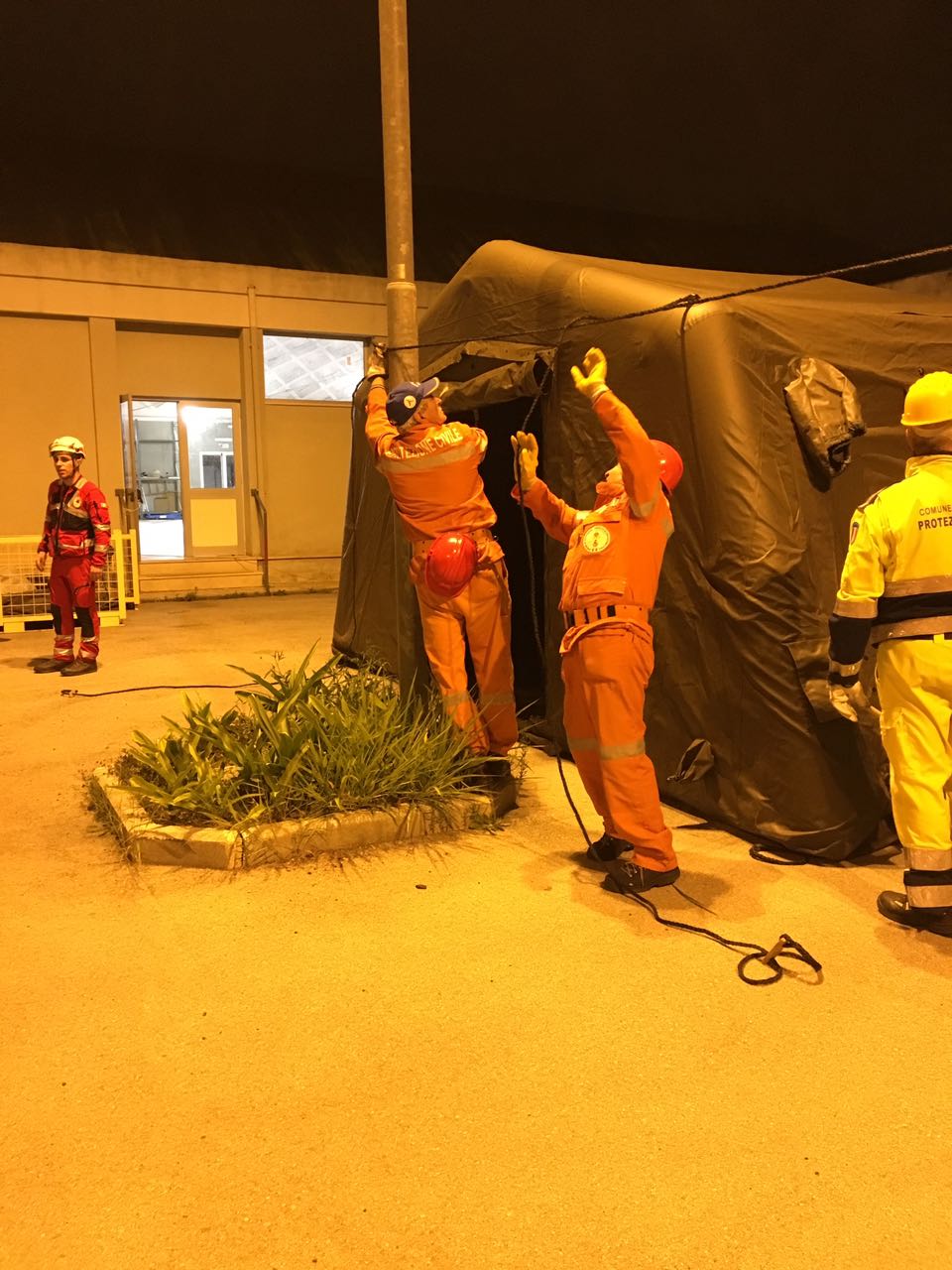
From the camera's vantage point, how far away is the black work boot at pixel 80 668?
8.90 m

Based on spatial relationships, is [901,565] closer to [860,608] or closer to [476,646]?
[860,608]

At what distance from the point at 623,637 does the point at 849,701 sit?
106 centimetres

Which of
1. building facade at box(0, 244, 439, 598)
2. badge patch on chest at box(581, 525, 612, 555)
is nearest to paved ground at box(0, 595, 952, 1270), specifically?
badge patch on chest at box(581, 525, 612, 555)

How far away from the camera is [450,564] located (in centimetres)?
487

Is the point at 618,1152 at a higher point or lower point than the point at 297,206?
lower

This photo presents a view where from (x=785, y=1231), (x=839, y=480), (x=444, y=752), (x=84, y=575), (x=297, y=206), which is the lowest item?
(x=785, y=1231)

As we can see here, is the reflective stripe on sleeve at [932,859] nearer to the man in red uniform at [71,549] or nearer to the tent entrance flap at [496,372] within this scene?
the tent entrance flap at [496,372]

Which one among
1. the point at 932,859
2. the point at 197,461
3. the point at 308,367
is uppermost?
the point at 308,367

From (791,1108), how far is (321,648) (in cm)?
792

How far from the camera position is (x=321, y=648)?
10109 millimetres

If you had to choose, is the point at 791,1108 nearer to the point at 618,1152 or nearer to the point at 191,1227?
the point at 618,1152

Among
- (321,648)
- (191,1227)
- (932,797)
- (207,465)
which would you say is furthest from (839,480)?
(207,465)

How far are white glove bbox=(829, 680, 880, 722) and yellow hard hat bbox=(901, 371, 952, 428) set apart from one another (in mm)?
1080

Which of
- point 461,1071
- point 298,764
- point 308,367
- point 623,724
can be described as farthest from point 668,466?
point 308,367
